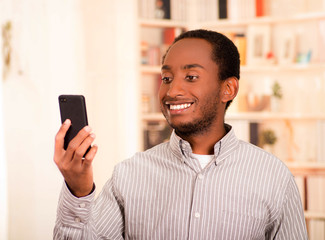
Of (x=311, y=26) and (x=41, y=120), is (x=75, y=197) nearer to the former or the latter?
(x=41, y=120)

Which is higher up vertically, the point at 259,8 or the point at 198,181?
the point at 259,8

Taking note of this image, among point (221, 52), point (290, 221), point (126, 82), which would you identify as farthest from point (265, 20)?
point (290, 221)

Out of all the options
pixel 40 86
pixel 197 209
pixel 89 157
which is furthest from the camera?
pixel 40 86

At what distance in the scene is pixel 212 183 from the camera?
41.2 inches

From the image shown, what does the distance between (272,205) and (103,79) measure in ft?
7.77

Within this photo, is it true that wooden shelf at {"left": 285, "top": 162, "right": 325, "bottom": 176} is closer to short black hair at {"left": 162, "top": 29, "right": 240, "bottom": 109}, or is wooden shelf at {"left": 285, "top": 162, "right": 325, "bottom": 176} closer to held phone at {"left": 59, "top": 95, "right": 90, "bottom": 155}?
short black hair at {"left": 162, "top": 29, "right": 240, "bottom": 109}

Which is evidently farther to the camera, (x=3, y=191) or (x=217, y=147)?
(x=3, y=191)

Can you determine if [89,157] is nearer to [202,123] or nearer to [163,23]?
[202,123]

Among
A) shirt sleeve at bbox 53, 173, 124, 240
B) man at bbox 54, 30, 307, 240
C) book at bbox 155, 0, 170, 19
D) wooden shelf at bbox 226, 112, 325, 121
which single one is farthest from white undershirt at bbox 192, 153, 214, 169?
book at bbox 155, 0, 170, 19

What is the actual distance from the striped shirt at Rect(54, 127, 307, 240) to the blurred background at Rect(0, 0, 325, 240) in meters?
1.88

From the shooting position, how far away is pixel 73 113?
94 cm

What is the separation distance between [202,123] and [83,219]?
40 cm

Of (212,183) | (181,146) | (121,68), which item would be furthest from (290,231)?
(121,68)

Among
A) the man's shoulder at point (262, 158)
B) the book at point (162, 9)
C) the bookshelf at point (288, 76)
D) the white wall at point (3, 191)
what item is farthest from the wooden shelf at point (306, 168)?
the man's shoulder at point (262, 158)
